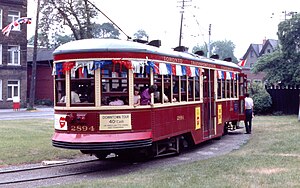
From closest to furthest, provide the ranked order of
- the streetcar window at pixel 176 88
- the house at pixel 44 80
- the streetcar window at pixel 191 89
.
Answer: the streetcar window at pixel 176 88 < the streetcar window at pixel 191 89 < the house at pixel 44 80

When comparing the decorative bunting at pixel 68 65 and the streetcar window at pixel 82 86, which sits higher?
the decorative bunting at pixel 68 65

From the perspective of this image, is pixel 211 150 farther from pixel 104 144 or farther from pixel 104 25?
pixel 104 25

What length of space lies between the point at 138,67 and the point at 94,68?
3.47 ft

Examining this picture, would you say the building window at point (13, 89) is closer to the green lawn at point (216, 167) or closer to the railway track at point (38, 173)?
the green lawn at point (216, 167)

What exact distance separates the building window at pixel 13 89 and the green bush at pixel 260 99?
70.2 ft

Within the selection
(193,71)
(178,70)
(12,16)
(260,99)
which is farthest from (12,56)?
(178,70)

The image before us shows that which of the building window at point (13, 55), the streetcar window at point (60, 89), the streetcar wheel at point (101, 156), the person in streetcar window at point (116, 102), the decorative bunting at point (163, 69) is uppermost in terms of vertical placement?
the building window at point (13, 55)

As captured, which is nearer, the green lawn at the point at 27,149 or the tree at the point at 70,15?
the green lawn at the point at 27,149

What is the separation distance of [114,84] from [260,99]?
21156mm

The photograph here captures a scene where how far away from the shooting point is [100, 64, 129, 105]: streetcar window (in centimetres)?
1102

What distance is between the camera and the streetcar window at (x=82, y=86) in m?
11.0

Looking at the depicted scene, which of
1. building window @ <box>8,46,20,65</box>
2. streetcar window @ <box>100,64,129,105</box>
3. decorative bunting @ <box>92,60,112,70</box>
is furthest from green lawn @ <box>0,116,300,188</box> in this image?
building window @ <box>8,46,20,65</box>

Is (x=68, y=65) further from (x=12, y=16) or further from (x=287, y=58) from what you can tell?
(x=12, y=16)

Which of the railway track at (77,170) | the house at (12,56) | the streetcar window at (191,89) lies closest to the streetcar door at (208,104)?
the streetcar window at (191,89)
